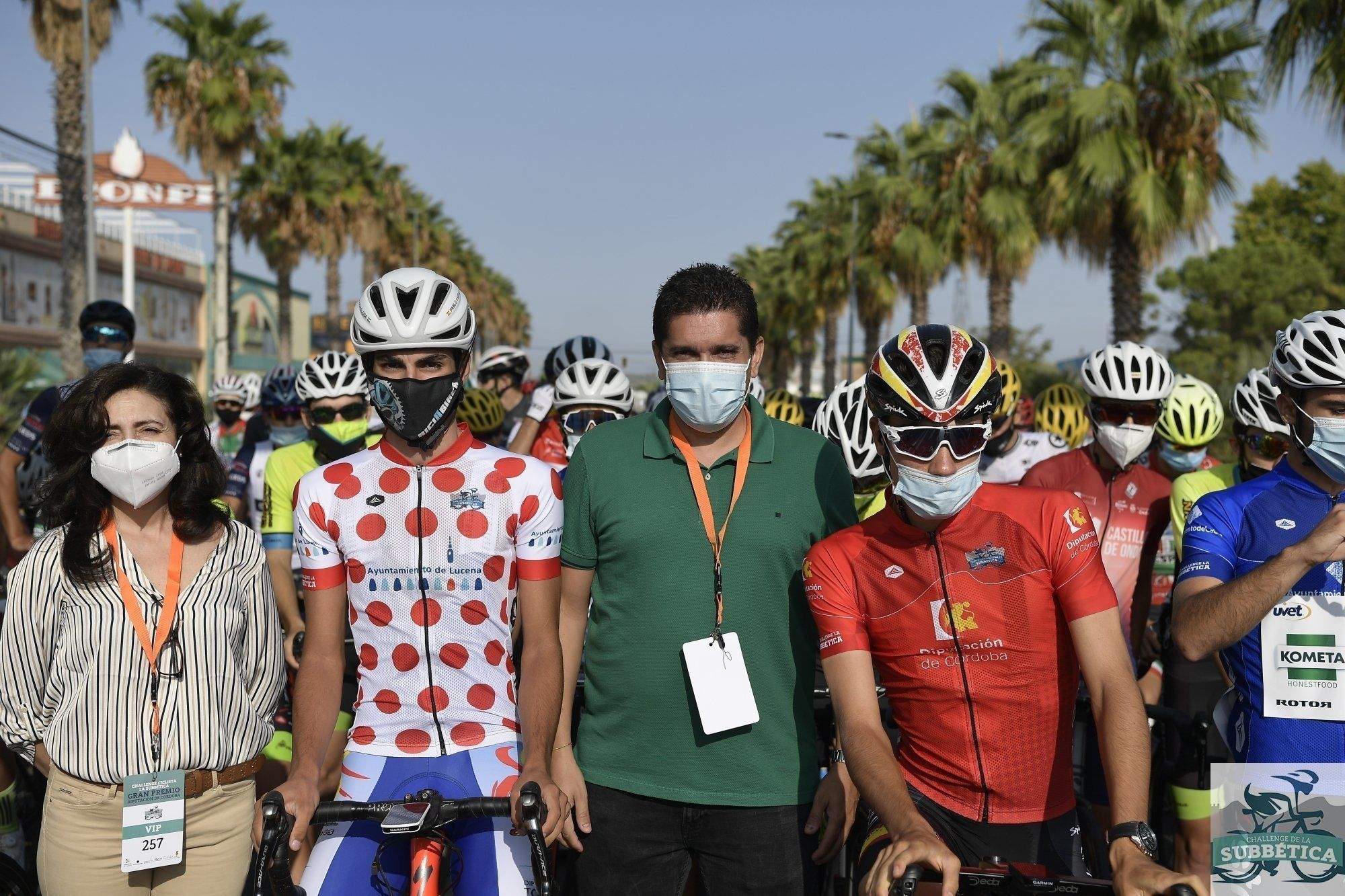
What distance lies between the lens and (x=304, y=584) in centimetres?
369

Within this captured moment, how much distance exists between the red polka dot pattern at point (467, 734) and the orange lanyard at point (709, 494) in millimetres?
770

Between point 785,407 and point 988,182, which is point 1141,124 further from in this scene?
point 785,407

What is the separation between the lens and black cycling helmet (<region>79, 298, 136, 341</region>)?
7059 millimetres

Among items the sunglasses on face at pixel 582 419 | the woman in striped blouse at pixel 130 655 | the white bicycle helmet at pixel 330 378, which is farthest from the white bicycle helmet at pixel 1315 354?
the white bicycle helmet at pixel 330 378

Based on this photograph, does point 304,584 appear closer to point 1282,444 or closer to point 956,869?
point 956,869

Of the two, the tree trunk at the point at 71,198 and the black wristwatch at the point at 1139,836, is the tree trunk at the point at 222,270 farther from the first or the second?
the black wristwatch at the point at 1139,836

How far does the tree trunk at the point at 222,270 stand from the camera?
3578 centimetres

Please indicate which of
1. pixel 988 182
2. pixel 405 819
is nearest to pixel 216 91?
pixel 988 182

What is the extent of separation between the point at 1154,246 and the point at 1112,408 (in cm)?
1830

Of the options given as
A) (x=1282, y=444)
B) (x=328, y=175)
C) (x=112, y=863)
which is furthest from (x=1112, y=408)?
(x=328, y=175)

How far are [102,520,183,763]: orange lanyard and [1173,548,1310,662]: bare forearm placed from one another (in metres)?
3.09

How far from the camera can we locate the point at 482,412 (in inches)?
370

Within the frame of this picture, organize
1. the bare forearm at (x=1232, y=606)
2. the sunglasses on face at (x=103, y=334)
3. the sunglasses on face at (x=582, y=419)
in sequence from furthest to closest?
the sunglasses on face at (x=582, y=419) < the sunglasses on face at (x=103, y=334) < the bare forearm at (x=1232, y=606)

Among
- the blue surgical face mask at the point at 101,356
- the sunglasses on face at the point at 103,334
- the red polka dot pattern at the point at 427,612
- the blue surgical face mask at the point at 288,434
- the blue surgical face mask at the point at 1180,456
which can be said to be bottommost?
the red polka dot pattern at the point at 427,612
